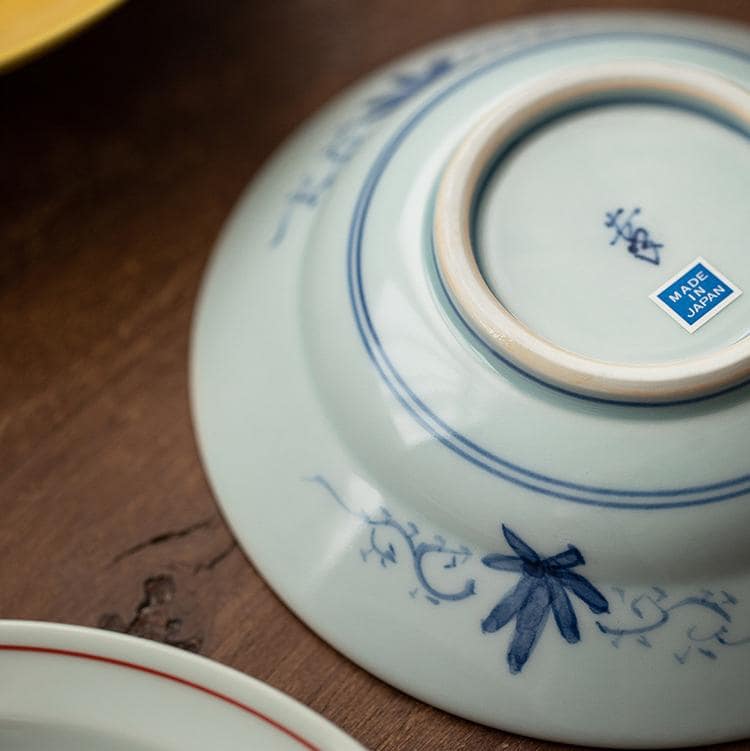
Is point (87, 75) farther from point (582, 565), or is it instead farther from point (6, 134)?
point (582, 565)

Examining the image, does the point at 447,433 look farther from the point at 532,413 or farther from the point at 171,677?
the point at 171,677

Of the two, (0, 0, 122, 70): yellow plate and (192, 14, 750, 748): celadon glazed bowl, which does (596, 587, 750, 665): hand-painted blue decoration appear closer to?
(192, 14, 750, 748): celadon glazed bowl

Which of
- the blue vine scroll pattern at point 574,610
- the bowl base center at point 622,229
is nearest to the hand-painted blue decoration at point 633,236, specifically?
the bowl base center at point 622,229

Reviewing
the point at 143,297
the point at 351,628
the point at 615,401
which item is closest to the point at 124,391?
the point at 143,297

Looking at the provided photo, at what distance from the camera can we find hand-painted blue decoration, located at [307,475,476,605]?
526 millimetres

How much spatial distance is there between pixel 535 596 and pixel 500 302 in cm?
15

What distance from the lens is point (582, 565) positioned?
20.1 inches

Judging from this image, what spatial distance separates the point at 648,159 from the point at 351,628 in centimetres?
A: 31

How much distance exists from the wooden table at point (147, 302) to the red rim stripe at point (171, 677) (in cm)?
10

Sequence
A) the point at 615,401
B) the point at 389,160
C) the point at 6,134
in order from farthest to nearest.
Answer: the point at 6,134 → the point at 389,160 → the point at 615,401

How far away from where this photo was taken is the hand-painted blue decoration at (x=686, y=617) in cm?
51

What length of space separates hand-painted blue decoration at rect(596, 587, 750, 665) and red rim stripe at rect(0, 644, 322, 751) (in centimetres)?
17

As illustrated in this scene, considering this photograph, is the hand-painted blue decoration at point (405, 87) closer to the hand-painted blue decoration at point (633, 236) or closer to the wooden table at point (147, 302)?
the wooden table at point (147, 302)

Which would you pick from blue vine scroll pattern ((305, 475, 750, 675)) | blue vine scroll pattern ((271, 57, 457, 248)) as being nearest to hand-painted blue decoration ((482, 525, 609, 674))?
blue vine scroll pattern ((305, 475, 750, 675))
